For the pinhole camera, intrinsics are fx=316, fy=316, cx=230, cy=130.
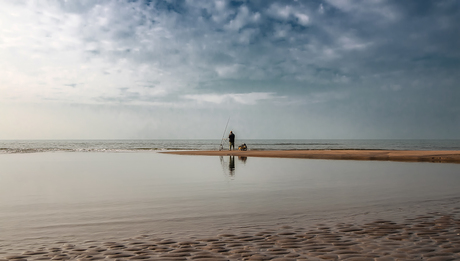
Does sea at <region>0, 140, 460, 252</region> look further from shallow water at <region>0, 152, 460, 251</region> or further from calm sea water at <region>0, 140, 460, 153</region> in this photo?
calm sea water at <region>0, 140, 460, 153</region>

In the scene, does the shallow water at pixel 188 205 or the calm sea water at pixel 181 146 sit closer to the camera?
the shallow water at pixel 188 205

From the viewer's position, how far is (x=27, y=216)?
6.90m

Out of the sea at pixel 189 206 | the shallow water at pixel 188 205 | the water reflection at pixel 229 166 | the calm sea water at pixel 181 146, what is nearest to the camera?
the sea at pixel 189 206

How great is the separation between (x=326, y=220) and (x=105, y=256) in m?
4.21

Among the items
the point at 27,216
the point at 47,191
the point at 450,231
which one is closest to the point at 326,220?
the point at 450,231

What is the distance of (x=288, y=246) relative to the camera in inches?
189

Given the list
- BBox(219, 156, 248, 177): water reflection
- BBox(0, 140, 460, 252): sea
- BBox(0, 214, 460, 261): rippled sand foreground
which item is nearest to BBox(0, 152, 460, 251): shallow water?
BBox(0, 140, 460, 252): sea

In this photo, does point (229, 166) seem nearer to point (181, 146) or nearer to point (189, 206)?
point (189, 206)

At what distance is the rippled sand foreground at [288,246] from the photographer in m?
4.36

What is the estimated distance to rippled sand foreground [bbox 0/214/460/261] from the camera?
436 centimetres

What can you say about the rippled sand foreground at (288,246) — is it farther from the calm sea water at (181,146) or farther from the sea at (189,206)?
the calm sea water at (181,146)

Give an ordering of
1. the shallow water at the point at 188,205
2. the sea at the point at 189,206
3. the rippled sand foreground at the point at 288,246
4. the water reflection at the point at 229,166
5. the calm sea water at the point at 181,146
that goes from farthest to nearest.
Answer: the calm sea water at the point at 181,146
the water reflection at the point at 229,166
the shallow water at the point at 188,205
the sea at the point at 189,206
the rippled sand foreground at the point at 288,246

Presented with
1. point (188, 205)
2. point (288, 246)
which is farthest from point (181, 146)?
point (288, 246)

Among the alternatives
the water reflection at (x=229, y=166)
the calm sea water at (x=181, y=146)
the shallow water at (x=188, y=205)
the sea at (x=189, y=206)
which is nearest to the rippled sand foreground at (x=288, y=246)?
the sea at (x=189, y=206)
